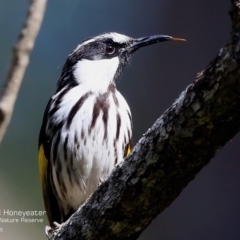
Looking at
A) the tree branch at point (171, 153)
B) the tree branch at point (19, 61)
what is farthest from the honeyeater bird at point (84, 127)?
the tree branch at point (19, 61)

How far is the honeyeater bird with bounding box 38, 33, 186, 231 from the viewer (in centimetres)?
250

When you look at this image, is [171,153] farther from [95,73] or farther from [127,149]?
[95,73]

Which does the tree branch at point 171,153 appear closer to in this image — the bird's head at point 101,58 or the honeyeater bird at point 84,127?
the honeyeater bird at point 84,127

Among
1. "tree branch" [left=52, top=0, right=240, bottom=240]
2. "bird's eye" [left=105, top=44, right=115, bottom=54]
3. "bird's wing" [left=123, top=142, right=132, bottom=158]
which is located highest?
"bird's eye" [left=105, top=44, right=115, bottom=54]

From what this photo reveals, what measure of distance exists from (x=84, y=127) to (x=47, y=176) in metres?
0.32

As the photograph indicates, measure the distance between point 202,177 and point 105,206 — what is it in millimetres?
1317

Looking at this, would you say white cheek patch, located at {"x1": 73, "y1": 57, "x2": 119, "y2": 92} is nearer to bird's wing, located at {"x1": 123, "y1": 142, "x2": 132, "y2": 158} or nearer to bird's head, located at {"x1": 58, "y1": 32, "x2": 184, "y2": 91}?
bird's head, located at {"x1": 58, "y1": 32, "x2": 184, "y2": 91}

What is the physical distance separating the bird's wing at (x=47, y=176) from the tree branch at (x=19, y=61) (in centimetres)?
145

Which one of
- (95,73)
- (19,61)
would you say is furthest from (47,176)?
(19,61)

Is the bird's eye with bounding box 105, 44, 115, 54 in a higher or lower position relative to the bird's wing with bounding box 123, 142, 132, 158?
higher

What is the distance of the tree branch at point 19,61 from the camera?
1122 mm

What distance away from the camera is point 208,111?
54.4 inches

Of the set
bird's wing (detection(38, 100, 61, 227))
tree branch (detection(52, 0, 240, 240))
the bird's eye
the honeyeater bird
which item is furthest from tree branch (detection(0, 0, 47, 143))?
the bird's eye

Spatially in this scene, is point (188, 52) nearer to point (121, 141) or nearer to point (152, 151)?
point (121, 141)
